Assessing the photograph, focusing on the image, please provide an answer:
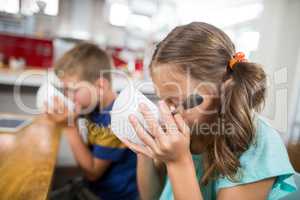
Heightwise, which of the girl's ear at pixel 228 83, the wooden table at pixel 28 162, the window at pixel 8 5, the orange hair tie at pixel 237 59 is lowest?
the wooden table at pixel 28 162

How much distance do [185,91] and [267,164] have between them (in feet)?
0.61

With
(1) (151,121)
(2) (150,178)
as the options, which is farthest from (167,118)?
(2) (150,178)

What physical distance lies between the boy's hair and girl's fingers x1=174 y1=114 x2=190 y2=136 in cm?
43

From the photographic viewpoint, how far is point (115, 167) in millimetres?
762

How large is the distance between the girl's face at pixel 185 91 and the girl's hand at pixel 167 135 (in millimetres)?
24

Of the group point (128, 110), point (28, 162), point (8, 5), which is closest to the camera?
point (128, 110)

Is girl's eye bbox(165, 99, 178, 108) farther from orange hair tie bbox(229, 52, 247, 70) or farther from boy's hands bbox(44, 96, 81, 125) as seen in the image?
boy's hands bbox(44, 96, 81, 125)

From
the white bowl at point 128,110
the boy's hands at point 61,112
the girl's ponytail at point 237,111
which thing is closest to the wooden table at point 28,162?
the boy's hands at point 61,112

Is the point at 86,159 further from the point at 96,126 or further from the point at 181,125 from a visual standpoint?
the point at 181,125

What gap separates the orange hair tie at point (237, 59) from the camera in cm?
39

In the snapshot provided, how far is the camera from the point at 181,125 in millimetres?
369

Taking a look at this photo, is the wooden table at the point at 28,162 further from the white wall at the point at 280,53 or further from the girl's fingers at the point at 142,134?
the white wall at the point at 280,53

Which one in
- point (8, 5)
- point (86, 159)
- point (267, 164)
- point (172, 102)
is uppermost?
point (8, 5)

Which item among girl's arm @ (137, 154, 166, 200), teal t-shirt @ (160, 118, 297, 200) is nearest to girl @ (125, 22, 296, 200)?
teal t-shirt @ (160, 118, 297, 200)
